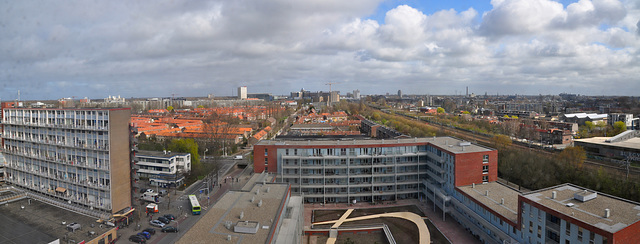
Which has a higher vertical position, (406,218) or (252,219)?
(252,219)

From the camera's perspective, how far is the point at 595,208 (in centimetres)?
1113

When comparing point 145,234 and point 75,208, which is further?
point 75,208

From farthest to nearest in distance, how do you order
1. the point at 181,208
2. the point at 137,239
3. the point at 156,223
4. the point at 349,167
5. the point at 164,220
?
the point at 349,167, the point at 181,208, the point at 164,220, the point at 156,223, the point at 137,239

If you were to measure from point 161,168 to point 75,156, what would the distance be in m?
7.46

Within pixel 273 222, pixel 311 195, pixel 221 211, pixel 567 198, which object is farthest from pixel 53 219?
pixel 567 198

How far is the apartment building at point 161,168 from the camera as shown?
22938 millimetres

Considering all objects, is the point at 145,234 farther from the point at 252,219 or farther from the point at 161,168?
the point at 161,168

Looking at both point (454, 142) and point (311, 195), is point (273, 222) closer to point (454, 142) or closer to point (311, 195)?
point (311, 195)

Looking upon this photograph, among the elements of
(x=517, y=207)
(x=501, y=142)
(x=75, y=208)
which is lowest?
(x=75, y=208)

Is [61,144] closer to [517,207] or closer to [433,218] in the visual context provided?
[433,218]

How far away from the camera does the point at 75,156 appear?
16.0m

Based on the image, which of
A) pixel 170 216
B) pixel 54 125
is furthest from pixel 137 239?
pixel 54 125

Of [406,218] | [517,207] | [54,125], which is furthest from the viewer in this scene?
[406,218]

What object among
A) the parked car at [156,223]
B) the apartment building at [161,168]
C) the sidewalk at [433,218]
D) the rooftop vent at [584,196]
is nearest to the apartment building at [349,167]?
the sidewalk at [433,218]
